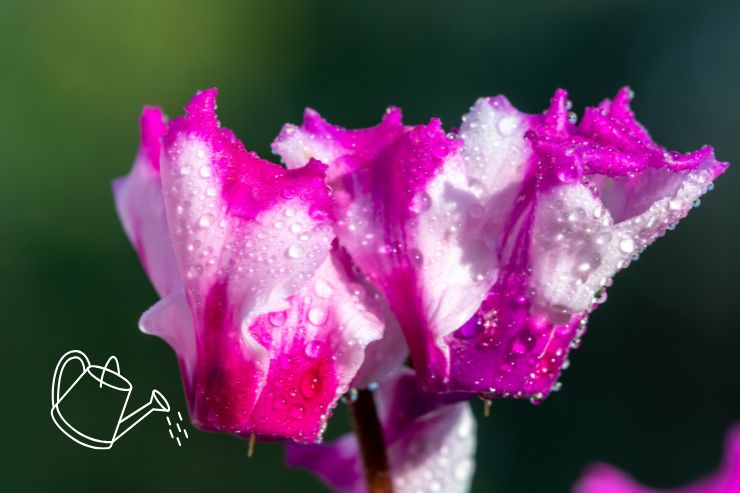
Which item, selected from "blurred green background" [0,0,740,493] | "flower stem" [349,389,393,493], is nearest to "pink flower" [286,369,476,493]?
"flower stem" [349,389,393,493]

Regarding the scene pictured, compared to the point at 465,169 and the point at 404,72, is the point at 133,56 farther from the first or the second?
the point at 465,169

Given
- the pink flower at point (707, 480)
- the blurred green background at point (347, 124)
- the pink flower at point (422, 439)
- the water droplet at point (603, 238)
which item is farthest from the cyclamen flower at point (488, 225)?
the blurred green background at point (347, 124)

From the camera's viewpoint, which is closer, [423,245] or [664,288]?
[423,245]

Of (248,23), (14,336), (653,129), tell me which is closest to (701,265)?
(653,129)

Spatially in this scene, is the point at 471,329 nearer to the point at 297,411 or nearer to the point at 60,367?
the point at 297,411

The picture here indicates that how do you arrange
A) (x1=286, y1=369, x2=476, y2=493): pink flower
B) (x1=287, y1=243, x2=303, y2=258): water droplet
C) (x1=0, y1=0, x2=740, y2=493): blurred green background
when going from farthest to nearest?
(x1=0, y1=0, x2=740, y2=493): blurred green background
(x1=286, y1=369, x2=476, y2=493): pink flower
(x1=287, y1=243, x2=303, y2=258): water droplet

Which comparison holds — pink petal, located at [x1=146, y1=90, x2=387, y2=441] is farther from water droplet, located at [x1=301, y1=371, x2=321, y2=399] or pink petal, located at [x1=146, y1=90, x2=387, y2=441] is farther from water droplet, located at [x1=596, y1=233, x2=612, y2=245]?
water droplet, located at [x1=596, y1=233, x2=612, y2=245]
